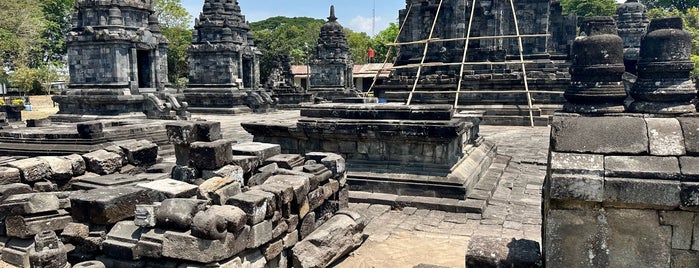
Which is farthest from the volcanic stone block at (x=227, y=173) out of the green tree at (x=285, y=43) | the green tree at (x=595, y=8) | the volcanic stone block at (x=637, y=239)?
the green tree at (x=595, y=8)

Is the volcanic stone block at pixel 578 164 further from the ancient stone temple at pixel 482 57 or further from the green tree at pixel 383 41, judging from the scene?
the green tree at pixel 383 41

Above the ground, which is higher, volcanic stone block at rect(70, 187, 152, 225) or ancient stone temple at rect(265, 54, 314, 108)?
ancient stone temple at rect(265, 54, 314, 108)

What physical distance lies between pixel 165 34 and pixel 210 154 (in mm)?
46325

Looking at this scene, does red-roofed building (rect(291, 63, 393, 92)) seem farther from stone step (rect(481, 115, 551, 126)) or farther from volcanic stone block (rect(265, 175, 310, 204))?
volcanic stone block (rect(265, 175, 310, 204))

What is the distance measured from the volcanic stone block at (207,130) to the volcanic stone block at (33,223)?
1.80 m

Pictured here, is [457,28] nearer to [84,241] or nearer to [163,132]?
[163,132]

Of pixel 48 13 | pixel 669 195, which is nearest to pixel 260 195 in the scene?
pixel 669 195

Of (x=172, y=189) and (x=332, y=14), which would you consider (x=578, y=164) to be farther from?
(x=332, y=14)

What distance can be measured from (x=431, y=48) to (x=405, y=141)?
641 inches

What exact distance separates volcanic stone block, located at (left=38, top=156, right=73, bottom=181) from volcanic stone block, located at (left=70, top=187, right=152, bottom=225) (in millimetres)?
1957

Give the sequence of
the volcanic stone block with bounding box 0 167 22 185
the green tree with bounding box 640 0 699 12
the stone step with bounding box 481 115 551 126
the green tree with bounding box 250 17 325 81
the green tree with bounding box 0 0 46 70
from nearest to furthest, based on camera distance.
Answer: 1. the volcanic stone block with bounding box 0 167 22 185
2. the stone step with bounding box 481 115 551 126
3. the green tree with bounding box 0 0 46 70
4. the green tree with bounding box 640 0 699 12
5. the green tree with bounding box 250 17 325 81

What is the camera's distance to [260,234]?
4637mm

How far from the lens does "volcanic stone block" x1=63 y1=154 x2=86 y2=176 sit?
7.02 meters

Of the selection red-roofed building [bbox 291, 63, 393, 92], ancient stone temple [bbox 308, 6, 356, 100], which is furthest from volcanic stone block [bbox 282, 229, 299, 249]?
red-roofed building [bbox 291, 63, 393, 92]
